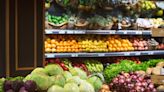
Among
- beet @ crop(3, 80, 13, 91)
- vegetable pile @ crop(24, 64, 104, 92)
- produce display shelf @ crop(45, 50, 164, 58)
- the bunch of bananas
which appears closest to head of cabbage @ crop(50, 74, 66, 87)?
vegetable pile @ crop(24, 64, 104, 92)

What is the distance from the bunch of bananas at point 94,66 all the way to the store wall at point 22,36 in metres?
0.89

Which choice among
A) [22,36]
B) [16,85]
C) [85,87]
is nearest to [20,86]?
[16,85]

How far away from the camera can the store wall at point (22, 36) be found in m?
5.02

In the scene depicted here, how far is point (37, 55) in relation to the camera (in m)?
5.39

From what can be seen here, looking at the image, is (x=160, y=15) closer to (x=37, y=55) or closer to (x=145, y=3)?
(x=145, y=3)

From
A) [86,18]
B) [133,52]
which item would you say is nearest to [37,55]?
[86,18]

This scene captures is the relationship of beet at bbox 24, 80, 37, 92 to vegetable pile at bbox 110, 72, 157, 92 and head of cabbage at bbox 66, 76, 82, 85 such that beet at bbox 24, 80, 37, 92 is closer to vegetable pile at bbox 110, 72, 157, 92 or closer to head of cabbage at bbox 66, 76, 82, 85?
head of cabbage at bbox 66, 76, 82, 85

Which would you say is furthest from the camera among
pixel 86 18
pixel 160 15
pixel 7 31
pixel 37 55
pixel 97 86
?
pixel 160 15

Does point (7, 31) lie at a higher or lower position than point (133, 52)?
higher

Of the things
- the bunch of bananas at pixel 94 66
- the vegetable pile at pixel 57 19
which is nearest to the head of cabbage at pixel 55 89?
the vegetable pile at pixel 57 19

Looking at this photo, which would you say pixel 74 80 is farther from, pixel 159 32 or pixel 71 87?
pixel 159 32

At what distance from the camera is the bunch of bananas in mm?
5878

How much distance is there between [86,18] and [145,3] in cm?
137

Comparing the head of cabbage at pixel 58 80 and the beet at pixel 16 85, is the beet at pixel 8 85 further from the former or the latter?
the head of cabbage at pixel 58 80
